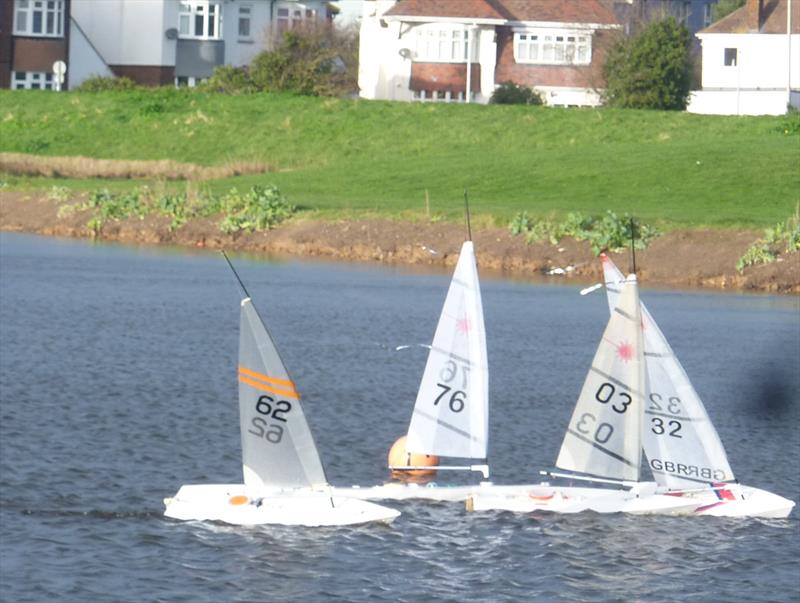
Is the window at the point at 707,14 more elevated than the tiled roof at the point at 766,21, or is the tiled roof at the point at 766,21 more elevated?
the window at the point at 707,14

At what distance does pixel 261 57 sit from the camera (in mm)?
94188

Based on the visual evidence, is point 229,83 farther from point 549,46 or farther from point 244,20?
point 549,46

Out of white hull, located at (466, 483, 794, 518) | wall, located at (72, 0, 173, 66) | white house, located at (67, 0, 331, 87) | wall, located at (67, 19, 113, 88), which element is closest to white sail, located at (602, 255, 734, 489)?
white hull, located at (466, 483, 794, 518)

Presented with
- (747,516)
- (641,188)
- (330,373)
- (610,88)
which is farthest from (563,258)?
(610,88)

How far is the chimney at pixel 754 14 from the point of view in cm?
11112

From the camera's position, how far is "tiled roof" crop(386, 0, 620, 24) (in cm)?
10644

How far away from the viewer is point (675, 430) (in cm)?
2434

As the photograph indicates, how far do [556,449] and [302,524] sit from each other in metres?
6.81

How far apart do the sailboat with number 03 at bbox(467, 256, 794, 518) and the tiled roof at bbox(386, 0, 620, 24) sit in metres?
83.2

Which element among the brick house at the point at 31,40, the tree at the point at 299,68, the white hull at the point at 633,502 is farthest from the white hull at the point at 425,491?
the brick house at the point at 31,40

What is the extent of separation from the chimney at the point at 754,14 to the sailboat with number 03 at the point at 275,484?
9253 centimetres

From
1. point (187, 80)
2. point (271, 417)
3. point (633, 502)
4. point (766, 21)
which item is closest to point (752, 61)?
point (766, 21)

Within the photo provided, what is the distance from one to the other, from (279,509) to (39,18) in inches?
3173

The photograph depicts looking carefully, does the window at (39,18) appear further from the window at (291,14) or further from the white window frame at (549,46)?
the white window frame at (549,46)
